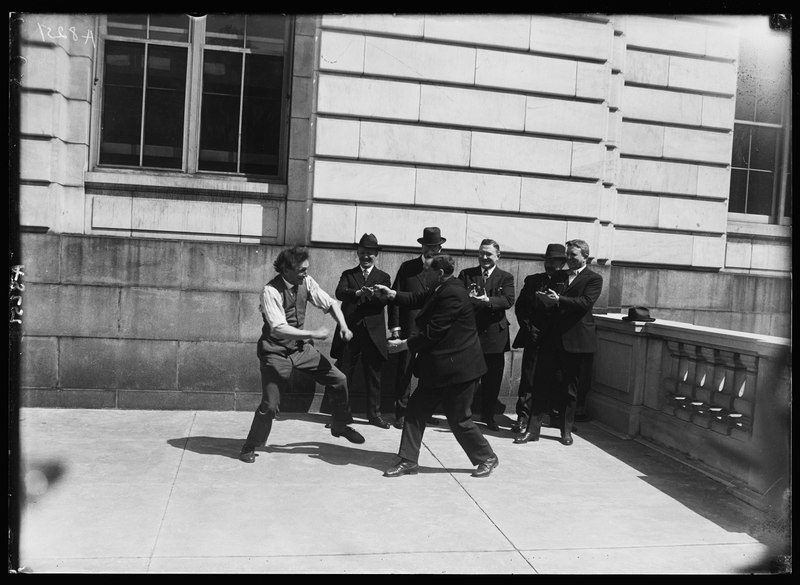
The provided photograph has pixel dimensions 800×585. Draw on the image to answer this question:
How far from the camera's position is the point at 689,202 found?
10836 mm

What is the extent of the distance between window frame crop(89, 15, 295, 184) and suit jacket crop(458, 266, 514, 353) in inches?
119

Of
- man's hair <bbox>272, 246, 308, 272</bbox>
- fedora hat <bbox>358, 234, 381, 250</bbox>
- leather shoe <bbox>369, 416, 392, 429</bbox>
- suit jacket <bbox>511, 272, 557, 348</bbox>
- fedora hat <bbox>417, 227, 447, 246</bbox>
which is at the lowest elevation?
leather shoe <bbox>369, 416, 392, 429</bbox>

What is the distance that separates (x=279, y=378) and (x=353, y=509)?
1.65m

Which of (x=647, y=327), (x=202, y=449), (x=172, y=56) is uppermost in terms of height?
(x=172, y=56)

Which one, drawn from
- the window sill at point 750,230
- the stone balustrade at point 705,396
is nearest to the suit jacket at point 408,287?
the stone balustrade at point 705,396

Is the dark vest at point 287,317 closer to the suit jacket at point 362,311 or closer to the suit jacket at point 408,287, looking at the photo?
the suit jacket at point 362,311

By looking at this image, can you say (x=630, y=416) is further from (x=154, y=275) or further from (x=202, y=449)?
(x=154, y=275)

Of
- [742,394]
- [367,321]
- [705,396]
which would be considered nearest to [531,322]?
[367,321]

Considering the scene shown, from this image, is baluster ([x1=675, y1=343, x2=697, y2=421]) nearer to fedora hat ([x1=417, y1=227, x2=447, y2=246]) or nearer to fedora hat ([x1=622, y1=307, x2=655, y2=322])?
fedora hat ([x1=622, y1=307, x2=655, y2=322])

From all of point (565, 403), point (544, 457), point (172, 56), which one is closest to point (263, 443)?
point (544, 457)

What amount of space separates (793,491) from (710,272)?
19.5 ft

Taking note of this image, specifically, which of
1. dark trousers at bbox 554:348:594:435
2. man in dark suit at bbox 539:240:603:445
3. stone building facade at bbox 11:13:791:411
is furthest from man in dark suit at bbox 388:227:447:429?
dark trousers at bbox 554:348:594:435

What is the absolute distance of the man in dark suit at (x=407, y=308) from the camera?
8.46m

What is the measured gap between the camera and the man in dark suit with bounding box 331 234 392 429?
27.5 feet
